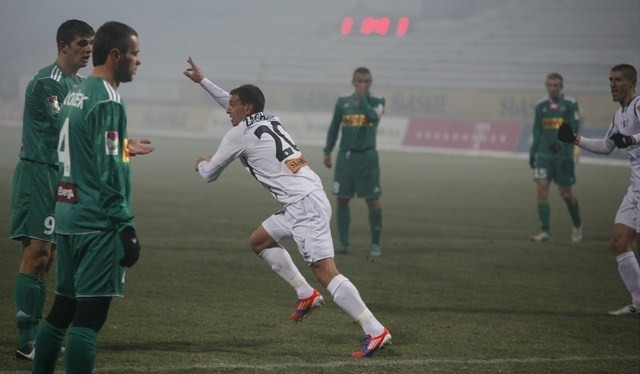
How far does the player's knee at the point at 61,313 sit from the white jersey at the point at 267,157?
2.10m

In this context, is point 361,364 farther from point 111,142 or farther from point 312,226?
point 111,142

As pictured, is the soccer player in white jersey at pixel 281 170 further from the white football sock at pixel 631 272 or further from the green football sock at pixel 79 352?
the white football sock at pixel 631 272

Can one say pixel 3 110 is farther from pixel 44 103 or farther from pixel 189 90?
pixel 44 103

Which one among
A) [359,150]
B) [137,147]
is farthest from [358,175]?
[137,147]

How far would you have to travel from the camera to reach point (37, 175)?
20.7 feet

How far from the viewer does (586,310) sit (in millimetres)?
8969

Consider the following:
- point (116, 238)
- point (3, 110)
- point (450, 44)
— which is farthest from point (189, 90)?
point (116, 238)

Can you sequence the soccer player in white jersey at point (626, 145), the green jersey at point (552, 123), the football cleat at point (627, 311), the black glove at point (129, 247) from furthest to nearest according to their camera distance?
the green jersey at point (552, 123) < the football cleat at point (627, 311) < the soccer player in white jersey at point (626, 145) < the black glove at point (129, 247)

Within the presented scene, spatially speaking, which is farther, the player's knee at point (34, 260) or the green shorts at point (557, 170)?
the green shorts at point (557, 170)

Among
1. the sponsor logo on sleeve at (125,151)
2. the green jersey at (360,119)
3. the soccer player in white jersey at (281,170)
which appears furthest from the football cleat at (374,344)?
the green jersey at (360,119)

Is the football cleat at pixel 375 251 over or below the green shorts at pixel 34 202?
below

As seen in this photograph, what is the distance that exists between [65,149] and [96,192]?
0.91 ft

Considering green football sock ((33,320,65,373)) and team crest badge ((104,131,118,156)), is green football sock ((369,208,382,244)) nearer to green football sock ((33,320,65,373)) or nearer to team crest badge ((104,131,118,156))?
green football sock ((33,320,65,373))

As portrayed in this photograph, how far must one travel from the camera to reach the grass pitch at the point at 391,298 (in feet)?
21.7
